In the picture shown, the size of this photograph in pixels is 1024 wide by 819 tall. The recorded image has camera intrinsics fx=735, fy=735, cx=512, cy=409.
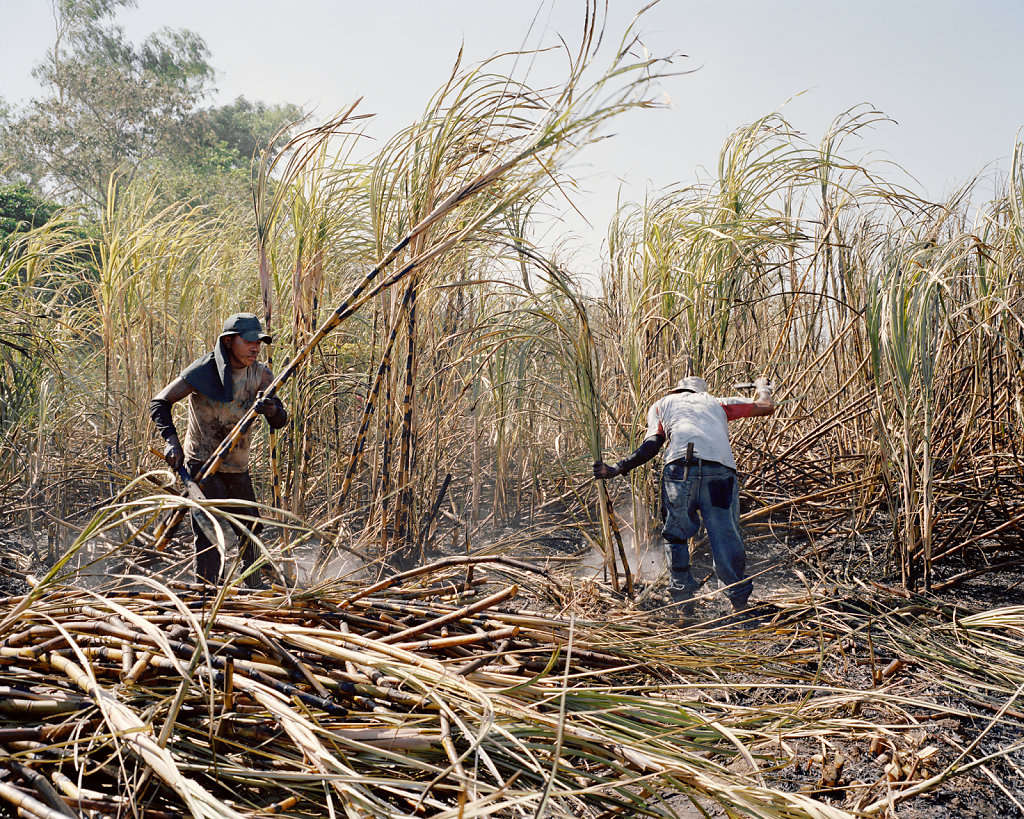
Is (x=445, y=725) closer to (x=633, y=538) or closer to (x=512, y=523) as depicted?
(x=633, y=538)

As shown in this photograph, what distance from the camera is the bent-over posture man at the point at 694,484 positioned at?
3.66 metres

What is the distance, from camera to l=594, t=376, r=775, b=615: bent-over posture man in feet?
12.0

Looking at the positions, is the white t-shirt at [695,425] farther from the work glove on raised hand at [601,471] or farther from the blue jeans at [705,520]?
the work glove on raised hand at [601,471]

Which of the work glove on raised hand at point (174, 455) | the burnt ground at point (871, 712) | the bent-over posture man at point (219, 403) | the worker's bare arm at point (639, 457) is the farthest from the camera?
the worker's bare arm at point (639, 457)

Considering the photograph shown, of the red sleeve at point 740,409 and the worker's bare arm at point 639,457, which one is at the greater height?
the red sleeve at point 740,409

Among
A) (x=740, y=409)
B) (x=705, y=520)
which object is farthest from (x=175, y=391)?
(x=740, y=409)

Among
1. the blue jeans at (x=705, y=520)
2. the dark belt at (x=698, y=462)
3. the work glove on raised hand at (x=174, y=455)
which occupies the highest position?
the work glove on raised hand at (x=174, y=455)

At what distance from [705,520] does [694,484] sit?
7.8 inches

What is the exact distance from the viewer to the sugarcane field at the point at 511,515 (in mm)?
1116

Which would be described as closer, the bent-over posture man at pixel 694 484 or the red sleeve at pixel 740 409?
the bent-over posture man at pixel 694 484

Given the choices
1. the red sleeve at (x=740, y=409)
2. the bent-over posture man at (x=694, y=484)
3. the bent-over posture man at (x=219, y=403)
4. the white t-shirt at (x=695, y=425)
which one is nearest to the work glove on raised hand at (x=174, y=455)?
the bent-over posture man at (x=219, y=403)

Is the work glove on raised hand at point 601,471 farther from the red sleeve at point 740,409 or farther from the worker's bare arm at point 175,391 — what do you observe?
the worker's bare arm at point 175,391

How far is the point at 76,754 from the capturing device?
1.02 metres

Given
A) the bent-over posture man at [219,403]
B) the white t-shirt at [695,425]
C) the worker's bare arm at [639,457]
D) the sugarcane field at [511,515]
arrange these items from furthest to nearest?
the white t-shirt at [695,425] < the worker's bare arm at [639,457] < the bent-over posture man at [219,403] < the sugarcane field at [511,515]
